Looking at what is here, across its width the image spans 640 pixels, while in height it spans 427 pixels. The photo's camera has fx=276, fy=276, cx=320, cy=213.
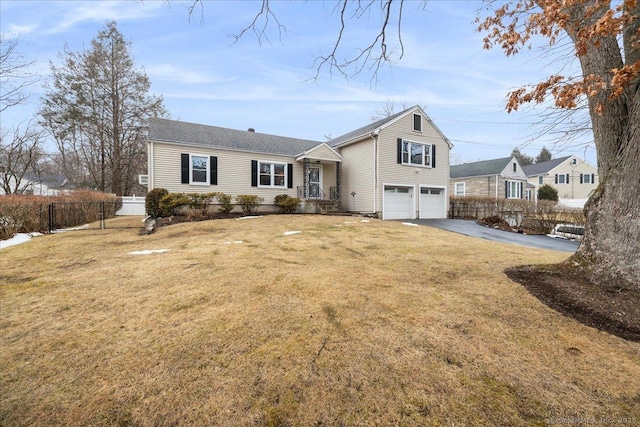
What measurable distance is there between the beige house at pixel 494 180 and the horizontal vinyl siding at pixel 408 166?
35.7 ft

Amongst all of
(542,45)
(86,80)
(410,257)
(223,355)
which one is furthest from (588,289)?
(86,80)

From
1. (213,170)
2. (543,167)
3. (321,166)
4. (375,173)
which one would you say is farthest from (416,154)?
(543,167)

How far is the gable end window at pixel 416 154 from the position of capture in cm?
1603

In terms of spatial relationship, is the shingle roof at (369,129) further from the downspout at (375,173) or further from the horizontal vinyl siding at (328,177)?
the horizontal vinyl siding at (328,177)

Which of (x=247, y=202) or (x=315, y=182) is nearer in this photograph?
(x=247, y=202)

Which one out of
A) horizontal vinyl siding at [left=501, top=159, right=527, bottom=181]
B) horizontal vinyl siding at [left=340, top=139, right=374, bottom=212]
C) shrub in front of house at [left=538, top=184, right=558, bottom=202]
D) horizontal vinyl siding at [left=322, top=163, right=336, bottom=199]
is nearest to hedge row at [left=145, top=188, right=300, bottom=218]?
horizontal vinyl siding at [left=322, top=163, right=336, bottom=199]

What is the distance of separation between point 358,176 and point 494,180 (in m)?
16.6

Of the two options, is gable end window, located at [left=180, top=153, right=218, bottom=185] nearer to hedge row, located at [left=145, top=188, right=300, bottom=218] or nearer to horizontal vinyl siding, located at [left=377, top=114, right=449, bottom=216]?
hedge row, located at [left=145, top=188, right=300, bottom=218]

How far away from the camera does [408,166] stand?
16.1m

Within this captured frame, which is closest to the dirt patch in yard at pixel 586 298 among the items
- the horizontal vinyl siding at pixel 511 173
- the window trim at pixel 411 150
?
the window trim at pixel 411 150

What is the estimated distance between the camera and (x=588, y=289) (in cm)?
346

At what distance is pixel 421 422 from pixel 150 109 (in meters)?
26.0

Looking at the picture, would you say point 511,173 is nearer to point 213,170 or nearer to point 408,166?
point 408,166

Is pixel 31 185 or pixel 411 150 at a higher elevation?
pixel 411 150
